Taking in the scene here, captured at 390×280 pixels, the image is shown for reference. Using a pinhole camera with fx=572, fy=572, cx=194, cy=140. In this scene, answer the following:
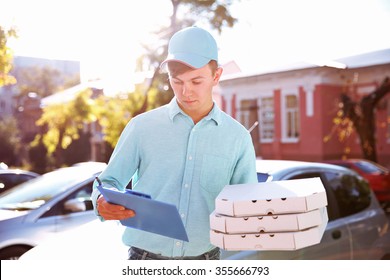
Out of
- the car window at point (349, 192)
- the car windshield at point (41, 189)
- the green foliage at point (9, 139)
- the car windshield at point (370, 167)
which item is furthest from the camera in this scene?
the car windshield at point (370, 167)

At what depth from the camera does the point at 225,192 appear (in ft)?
6.16

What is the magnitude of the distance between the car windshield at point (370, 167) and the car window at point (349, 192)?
293cm

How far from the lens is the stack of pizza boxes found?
181cm

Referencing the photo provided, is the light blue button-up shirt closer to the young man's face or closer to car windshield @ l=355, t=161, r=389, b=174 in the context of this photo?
the young man's face

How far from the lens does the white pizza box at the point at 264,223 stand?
1820 mm

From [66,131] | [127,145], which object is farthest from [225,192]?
[66,131]

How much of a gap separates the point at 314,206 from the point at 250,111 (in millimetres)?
3054

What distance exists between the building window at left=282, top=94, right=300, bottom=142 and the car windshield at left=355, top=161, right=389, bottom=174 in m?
1.92

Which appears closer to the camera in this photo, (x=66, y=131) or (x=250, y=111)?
(x=66, y=131)

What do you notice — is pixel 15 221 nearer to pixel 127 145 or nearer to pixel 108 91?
pixel 108 91

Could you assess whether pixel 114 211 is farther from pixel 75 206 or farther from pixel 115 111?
pixel 115 111

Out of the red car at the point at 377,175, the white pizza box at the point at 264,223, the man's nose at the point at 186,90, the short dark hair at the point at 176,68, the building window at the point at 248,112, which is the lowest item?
the red car at the point at 377,175

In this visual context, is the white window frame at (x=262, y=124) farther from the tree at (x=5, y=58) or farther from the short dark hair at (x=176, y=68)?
the short dark hair at (x=176, y=68)

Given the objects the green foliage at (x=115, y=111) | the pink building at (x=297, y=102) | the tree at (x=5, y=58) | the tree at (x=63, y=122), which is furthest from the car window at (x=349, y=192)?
the tree at (x=5, y=58)
